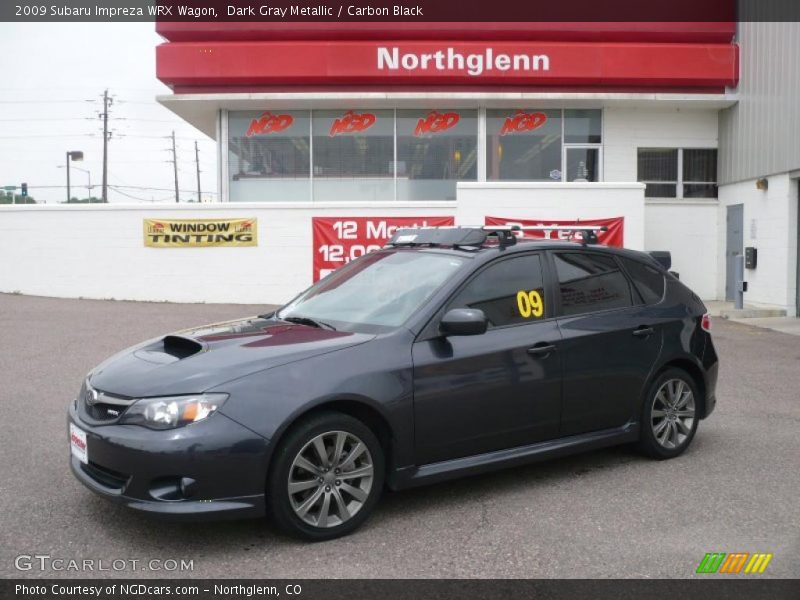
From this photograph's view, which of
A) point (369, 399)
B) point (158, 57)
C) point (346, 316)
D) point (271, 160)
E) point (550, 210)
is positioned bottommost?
point (369, 399)

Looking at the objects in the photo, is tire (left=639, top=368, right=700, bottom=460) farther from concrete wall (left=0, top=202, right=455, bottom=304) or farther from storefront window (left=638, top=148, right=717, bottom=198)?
storefront window (left=638, top=148, right=717, bottom=198)

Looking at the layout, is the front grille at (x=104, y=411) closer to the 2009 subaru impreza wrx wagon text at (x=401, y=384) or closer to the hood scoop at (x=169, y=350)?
the 2009 subaru impreza wrx wagon text at (x=401, y=384)

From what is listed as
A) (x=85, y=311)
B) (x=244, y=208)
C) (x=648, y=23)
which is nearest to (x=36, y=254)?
(x=85, y=311)

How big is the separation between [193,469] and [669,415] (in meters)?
3.62

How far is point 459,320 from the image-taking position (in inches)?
189

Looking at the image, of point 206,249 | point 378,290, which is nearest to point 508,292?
point 378,290

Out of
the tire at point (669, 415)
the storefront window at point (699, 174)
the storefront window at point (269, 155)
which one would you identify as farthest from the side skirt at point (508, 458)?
the storefront window at point (699, 174)

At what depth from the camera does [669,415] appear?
20.1 ft

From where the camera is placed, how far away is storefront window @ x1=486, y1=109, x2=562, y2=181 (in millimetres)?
20703

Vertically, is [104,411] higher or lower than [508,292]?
lower

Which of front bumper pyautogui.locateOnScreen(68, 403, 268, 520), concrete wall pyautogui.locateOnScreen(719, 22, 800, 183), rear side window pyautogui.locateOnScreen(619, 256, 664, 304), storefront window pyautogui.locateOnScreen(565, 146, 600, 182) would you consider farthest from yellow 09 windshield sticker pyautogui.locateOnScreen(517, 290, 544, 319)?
storefront window pyautogui.locateOnScreen(565, 146, 600, 182)

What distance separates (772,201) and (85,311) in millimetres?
14188

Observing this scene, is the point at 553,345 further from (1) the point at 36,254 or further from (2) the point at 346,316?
(1) the point at 36,254

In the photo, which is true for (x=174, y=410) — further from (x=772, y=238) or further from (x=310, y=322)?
(x=772, y=238)
